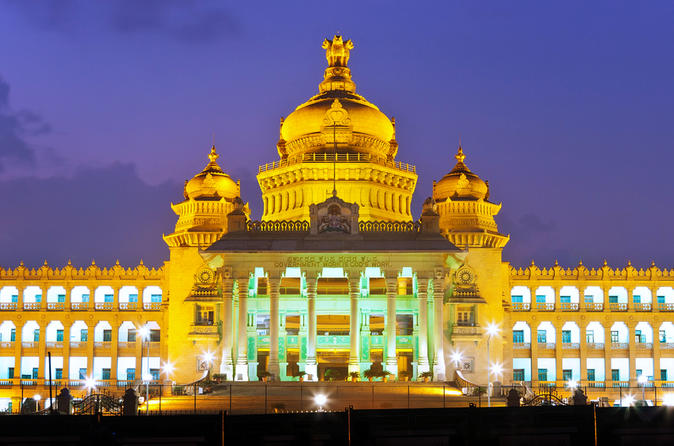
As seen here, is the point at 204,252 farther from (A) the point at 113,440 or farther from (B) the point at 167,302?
(A) the point at 113,440

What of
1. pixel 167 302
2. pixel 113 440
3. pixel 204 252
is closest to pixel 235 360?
pixel 204 252

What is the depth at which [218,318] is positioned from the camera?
88.9m

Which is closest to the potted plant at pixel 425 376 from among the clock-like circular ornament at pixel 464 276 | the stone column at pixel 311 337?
the stone column at pixel 311 337

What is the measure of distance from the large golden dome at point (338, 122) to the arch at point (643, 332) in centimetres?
2964

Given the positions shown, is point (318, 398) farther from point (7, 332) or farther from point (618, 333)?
point (7, 332)

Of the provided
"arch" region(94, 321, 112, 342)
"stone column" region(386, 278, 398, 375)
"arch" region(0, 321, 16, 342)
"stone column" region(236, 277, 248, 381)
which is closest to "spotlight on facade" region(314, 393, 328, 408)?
"stone column" region(386, 278, 398, 375)

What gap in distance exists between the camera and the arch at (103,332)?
102 metres

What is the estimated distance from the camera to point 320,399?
62.6 meters

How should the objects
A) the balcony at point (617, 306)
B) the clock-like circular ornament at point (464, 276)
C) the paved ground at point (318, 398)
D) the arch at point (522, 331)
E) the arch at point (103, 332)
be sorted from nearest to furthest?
the paved ground at point (318, 398) → the clock-like circular ornament at point (464, 276) → the balcony at point (617, 306) → the arch at point (522, 331) → the arch at point (103, 332)

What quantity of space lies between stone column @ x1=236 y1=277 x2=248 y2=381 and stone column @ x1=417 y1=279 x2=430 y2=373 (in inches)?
482

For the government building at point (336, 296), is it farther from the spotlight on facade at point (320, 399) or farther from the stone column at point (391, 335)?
the spotlight on facade at point (320, 399)

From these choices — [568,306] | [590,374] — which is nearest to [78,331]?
[568,306]

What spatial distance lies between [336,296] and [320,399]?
894 inches

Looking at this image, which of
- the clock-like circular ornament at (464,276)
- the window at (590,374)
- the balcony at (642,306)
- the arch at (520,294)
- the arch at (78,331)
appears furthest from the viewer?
the arch at (520,294)
